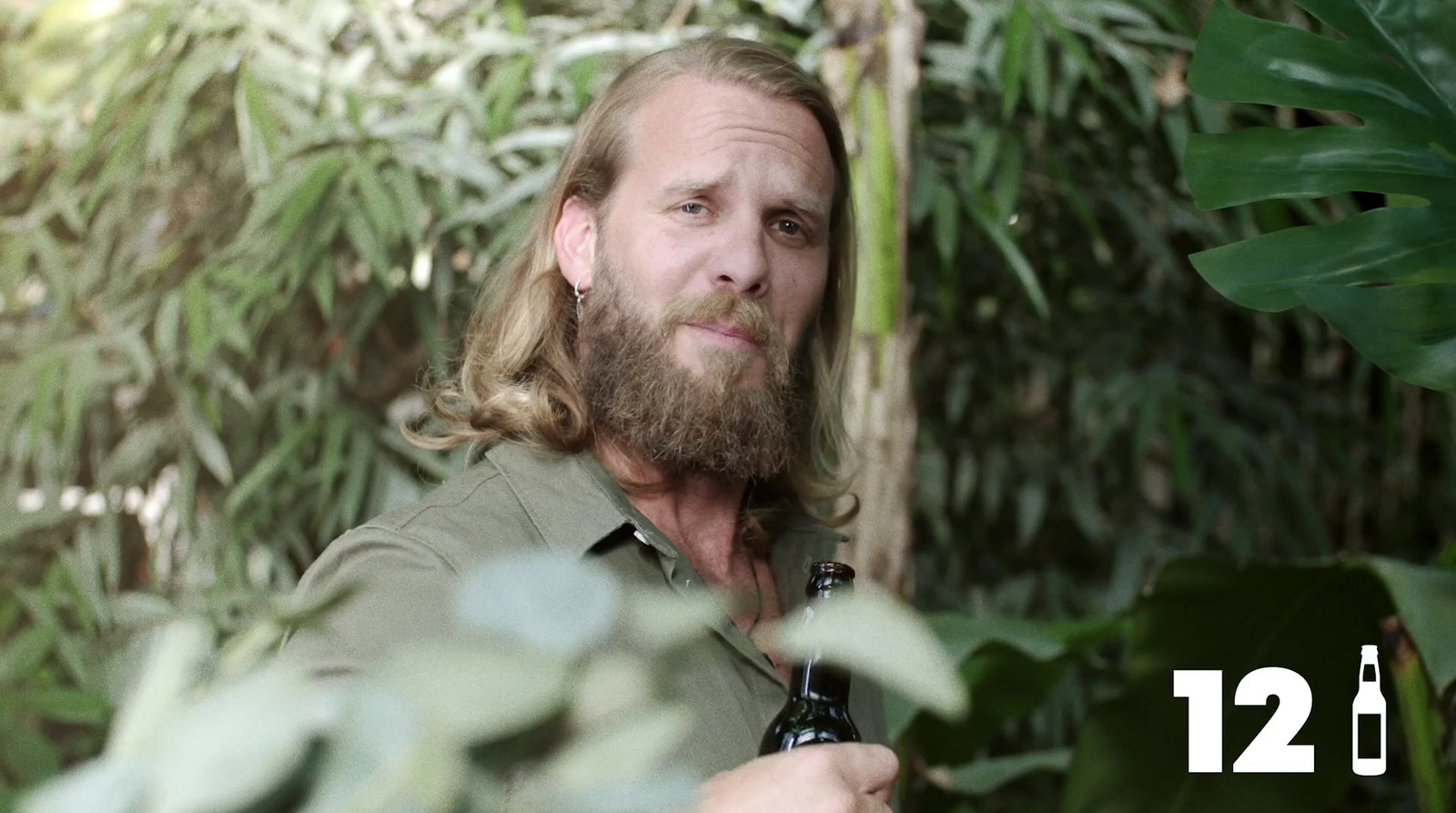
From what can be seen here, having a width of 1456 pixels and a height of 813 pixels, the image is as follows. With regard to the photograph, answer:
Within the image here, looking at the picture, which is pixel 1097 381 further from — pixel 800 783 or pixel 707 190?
pixel 800 783

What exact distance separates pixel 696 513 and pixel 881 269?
9.7 inches

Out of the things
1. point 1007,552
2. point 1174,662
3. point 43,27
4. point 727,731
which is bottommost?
point 1007,552

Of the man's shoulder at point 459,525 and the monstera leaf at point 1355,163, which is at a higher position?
the monstera leaf at point 1355,163

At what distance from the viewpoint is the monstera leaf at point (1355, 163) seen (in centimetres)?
72

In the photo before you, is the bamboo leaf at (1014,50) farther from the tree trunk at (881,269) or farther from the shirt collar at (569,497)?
the shirt collar at (569,497)

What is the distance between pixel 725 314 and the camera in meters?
0.95

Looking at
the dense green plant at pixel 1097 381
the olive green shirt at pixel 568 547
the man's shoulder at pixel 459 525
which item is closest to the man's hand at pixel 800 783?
the olive green shirt at pixel 568 547

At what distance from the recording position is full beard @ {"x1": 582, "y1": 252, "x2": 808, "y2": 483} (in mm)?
960

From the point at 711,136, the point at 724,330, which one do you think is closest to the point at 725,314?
the point at 724,330

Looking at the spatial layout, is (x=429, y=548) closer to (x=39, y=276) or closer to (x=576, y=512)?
(x=576, y=512)

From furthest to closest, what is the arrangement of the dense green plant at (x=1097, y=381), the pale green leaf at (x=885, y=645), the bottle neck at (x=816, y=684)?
the dense green plant at (x=1097, y=381), the bottle neck at (x=816, y=684), the pale green leaf at (x=885, y=645)

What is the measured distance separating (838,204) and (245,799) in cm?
102

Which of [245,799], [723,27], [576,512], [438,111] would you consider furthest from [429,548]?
[723,27]

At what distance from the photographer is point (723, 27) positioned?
1570mm
